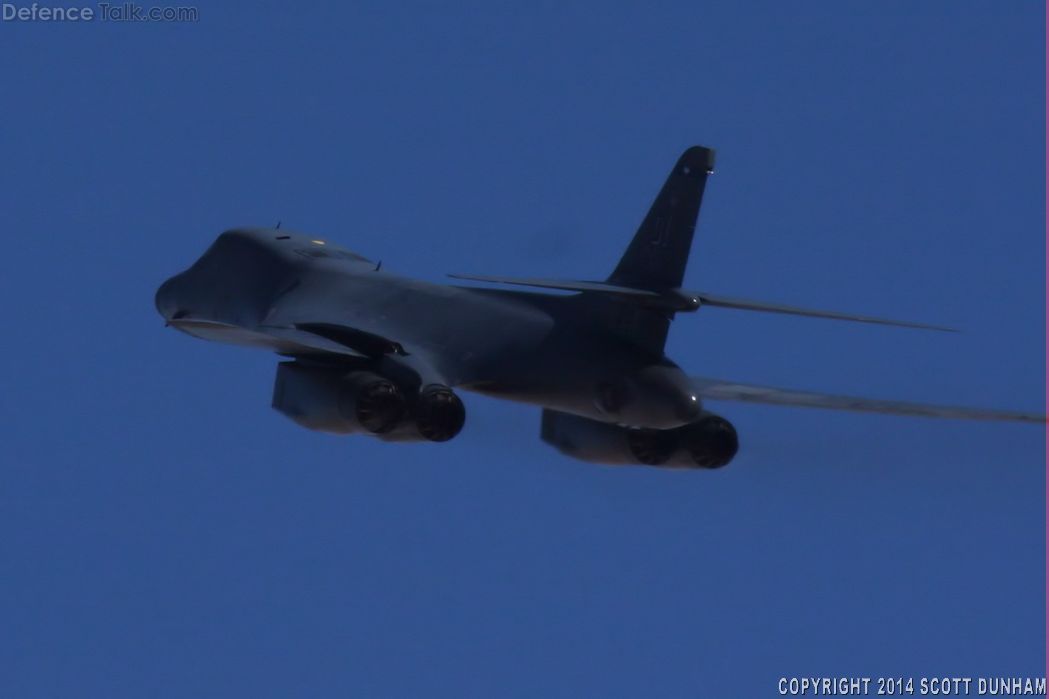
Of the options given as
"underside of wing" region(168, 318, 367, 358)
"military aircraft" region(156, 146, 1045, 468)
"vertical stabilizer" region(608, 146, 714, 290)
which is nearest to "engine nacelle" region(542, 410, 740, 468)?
"military aircraft" region(156, 146, 1045, 468)

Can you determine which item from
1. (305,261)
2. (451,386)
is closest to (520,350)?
(451,386)

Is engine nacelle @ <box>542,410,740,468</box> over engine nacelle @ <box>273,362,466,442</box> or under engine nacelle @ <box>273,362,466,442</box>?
over

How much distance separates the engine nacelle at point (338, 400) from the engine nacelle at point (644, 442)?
402 cm

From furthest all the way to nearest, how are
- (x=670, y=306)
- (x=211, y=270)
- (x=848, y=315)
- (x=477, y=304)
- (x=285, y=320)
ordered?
1. (x=211, y=270)
2. (x=285, y=320)
3. (x=477, y=304)
4. (x=670, y=306)
5. (x=848, y=315)

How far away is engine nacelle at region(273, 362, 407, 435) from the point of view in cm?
2852

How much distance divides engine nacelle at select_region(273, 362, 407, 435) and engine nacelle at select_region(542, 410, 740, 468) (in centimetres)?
402

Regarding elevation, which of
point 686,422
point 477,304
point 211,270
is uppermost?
point 211,270

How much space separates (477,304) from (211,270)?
8.00m

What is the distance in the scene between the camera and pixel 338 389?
94.7 feet

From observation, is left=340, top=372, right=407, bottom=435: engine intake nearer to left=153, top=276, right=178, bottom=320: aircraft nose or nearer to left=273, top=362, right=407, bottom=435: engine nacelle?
left=273, top=362, right=407, bottom=435: engine nacelle

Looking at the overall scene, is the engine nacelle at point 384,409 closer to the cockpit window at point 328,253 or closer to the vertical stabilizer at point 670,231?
the vertical stabilizer at point 670,231

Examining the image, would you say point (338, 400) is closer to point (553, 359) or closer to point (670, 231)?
point (553, 359)

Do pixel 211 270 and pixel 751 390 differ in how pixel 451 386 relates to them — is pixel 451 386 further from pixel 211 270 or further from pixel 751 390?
pixel 211 270

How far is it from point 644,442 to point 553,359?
300cm
